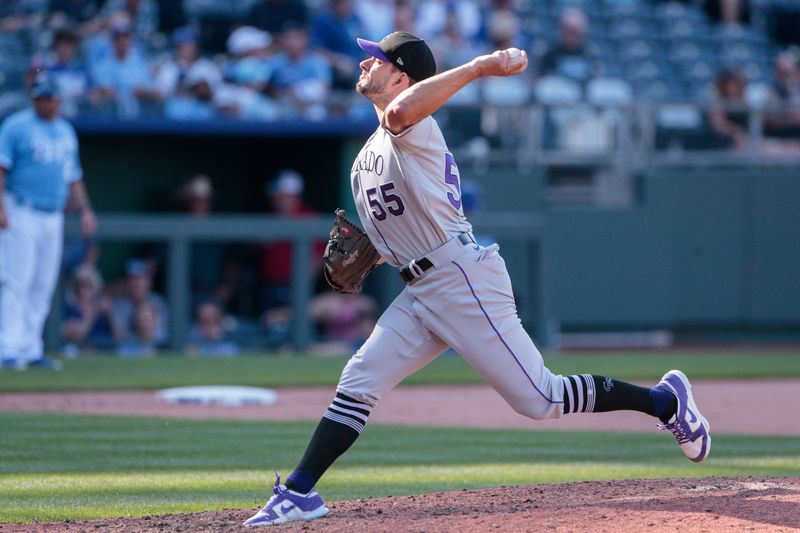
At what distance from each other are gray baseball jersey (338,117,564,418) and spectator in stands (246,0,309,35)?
9.79 meters

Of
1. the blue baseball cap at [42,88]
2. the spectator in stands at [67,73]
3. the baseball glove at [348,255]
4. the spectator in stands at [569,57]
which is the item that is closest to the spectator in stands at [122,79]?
the spectator in stands at [67,73]

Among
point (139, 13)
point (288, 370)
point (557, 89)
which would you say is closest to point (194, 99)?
point (139, 13)

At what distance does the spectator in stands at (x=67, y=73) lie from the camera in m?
12.2

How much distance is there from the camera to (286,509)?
177 inches

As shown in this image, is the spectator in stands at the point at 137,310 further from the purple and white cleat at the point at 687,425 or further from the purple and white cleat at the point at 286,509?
the purple and white cleat at the point at 687,425

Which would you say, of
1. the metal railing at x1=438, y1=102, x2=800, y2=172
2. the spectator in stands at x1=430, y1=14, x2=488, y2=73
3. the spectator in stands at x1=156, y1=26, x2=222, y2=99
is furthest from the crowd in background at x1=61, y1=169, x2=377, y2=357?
the spectator in stands at x1=430, y1=14, x2=488, y2=73

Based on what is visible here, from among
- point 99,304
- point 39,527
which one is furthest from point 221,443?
point 99,304

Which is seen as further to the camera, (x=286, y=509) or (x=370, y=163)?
(x=370, y=163)

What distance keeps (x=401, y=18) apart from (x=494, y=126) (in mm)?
1738

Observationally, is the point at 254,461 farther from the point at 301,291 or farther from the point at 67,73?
the point at 67,73

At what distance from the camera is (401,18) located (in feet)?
47.3

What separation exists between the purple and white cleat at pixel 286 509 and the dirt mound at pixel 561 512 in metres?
0.05

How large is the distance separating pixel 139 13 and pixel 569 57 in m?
5.29

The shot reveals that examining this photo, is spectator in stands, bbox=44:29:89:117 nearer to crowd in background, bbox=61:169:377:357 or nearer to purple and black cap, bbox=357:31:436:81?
crowd in background, bbox=61:169:377:357
